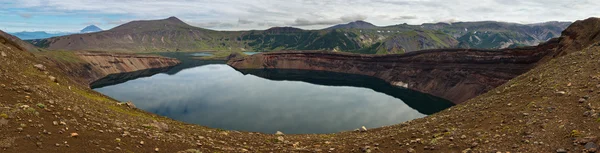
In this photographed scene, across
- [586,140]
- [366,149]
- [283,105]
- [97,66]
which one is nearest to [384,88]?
[283,105]

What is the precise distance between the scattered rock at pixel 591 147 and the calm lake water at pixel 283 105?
164 ft

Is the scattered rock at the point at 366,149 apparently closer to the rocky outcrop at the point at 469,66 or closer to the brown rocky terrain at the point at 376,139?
the brown rocky terrain at the point at 376,139

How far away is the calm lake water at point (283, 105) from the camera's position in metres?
70.1

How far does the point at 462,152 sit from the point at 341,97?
95.1m

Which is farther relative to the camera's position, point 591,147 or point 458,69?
point 458,69

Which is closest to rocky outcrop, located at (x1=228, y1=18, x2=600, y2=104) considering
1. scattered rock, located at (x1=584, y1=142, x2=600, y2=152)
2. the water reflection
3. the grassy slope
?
the water reflection

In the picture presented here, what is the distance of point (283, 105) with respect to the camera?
93.1 meters

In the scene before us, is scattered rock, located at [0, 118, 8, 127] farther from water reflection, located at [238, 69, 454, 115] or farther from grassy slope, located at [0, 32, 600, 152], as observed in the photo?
water reflection, located at [238, 69, 454, 115]

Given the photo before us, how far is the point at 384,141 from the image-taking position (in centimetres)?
2175

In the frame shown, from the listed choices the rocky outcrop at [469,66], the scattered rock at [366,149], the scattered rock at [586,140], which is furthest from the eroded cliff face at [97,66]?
the scattered rock at [586,140]

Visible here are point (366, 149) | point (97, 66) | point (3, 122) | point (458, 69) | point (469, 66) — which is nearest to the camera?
point (3, 122)

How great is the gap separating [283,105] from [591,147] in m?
81.9

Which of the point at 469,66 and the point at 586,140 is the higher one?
the point at 586,140

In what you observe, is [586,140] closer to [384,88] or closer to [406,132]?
[406,132]
